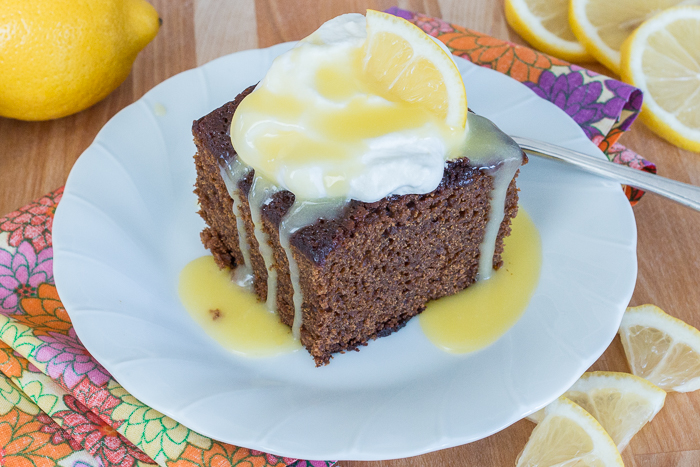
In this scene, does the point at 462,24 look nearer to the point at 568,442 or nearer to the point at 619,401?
the point at 619,401

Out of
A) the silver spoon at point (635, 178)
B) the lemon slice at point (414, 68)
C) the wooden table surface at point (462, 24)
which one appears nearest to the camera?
the lemon slice at point (414, 68)

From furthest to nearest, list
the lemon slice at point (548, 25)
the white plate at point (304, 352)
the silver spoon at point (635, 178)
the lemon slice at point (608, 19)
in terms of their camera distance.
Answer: the lemon slice at point (548, 25) → the lemon slice at point (608, 19) → the silver spoon at point (635, 178) → the white plate at point (304, 352)

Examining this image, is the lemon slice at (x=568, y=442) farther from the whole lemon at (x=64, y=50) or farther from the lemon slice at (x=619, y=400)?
the whole lemon at (x=64, y=50)

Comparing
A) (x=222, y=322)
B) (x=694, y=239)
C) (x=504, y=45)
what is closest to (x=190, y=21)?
(x=504, y=45)

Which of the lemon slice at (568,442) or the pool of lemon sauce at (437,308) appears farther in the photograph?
the pool of lemon sauce at (437,308)

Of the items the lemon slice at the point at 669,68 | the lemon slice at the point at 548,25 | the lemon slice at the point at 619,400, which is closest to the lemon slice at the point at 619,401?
the lemon slice at the point at 619,400
